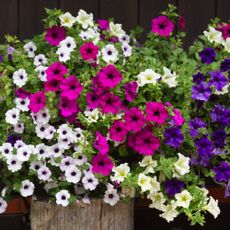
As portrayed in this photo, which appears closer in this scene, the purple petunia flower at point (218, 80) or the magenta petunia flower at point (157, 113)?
the magenta petunia flower at point (157, 113)

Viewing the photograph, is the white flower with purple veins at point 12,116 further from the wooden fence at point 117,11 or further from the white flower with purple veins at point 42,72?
the wooden fence at point 117,11

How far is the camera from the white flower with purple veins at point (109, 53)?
3.61 m

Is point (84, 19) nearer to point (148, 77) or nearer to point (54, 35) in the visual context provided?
point (54, 35)

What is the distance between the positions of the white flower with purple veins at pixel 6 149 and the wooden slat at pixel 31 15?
3.04 ft

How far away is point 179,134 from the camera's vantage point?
11.2 ft

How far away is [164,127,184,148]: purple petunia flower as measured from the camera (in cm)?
342

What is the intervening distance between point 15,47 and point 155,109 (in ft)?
2.96

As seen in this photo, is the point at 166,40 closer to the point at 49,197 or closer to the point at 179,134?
the point at 179,134

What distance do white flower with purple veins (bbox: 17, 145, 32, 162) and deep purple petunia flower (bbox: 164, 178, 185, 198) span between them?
60 centimetres

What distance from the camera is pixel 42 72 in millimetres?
3594

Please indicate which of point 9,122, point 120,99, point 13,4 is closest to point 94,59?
point 120,99

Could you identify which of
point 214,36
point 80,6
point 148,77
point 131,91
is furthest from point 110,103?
point 80,6

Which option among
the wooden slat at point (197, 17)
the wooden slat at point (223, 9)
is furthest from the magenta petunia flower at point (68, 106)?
the wooden slat at point (223, 9)

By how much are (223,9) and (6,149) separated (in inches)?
61.7
